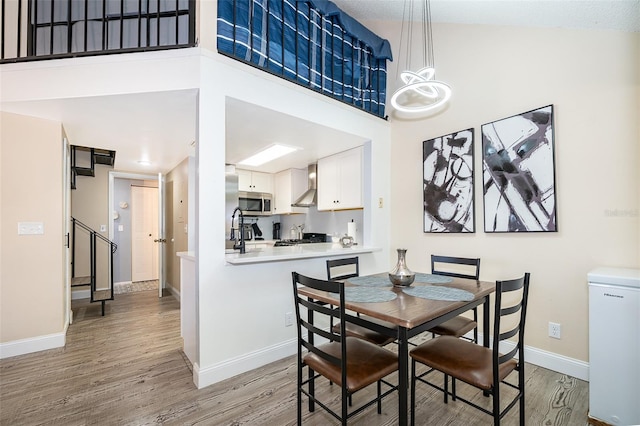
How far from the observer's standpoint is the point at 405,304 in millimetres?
1618

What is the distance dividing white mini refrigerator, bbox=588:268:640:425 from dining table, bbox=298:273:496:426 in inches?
22.7

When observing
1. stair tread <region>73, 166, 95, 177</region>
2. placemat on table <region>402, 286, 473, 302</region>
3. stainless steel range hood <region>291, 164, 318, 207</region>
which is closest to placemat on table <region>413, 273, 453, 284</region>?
placemat on table <region>402, 286, 473, 302</region>

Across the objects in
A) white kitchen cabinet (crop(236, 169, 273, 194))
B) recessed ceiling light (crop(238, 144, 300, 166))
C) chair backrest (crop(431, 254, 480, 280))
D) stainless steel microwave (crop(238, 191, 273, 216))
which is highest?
recessed ceiling light (crop(238, 144, 300, 166))

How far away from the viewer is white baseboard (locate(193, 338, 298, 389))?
218cm

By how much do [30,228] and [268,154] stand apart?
2675 millimetres

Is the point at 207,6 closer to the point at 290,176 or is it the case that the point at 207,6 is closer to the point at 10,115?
the point at 10,115

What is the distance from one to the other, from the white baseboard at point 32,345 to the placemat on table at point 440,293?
3.42m

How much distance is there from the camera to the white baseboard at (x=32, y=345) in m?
2.64

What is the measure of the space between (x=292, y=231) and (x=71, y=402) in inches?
153

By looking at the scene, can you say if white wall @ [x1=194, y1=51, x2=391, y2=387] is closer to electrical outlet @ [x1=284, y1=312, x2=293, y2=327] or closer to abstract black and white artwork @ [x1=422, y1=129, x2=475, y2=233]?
electrical outlet @ [x1=284, y1=312, x2=293, y2=327]

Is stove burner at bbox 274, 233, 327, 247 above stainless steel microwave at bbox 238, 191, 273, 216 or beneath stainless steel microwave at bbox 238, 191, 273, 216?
beneath

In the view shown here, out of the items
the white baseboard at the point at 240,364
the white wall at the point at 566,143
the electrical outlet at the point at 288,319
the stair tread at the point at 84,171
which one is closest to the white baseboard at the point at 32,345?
the white baseboard at the point at 240,364

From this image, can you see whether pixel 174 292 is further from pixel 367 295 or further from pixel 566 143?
pixel 566 143

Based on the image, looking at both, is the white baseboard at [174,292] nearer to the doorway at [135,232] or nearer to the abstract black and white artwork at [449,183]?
the doorway at [135,232]
